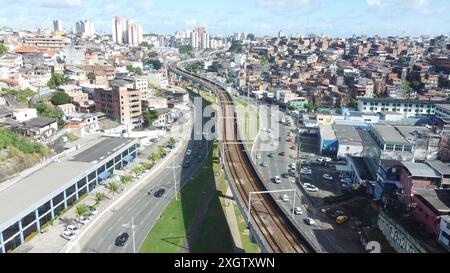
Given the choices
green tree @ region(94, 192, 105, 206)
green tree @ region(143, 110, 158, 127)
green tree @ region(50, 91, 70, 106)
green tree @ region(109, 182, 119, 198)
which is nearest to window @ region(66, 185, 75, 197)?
green tree @ region(94, 192, 105, 206)

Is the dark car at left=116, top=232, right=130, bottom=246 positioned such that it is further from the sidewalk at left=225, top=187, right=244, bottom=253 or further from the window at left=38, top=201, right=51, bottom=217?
the sidewalk at left=225, top=187, right=244, bottom=253

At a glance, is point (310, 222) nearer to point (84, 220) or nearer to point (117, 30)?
point (84, 220)

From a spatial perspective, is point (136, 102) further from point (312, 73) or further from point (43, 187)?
point (312, 73)

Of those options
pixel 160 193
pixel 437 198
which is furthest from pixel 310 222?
pixel 160 193

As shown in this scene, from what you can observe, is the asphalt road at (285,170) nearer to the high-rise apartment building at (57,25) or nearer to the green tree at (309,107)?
the green tree at (309,107)

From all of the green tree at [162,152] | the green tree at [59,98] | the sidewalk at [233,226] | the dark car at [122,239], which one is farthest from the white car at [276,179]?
the green tree at [59,98]

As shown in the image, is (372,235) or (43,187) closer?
(372,235)
